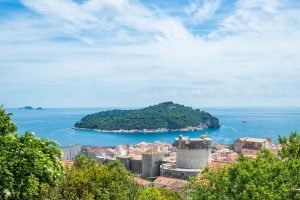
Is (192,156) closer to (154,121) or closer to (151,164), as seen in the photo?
(151,164)

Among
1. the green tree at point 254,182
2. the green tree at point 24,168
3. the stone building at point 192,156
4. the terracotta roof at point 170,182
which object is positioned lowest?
the terracotta roof at point 170,182

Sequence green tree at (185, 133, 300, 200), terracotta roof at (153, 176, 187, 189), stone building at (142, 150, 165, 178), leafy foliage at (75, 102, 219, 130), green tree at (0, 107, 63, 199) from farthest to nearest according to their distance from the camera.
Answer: leafy foliage at (75, 102, 219, 130)
stone building at (142, 150, 165, 178)
terracotta roof at (153, 176, 187, 189)
green tree at (185, 133, 300, 200)
green tree at (0, 107, 63, 199)

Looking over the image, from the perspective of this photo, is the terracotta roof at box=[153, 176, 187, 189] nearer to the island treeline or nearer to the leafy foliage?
the island treeline

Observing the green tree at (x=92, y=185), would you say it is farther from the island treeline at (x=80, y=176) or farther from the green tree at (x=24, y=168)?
the green tree at (x=24, y=168)

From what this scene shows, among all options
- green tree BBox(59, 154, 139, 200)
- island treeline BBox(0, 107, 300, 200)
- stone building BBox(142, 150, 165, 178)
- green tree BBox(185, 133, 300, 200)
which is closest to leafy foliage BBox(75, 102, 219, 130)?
stone building BBox(142, 150, 165, 178)

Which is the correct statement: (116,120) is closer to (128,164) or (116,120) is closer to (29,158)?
(128,164)

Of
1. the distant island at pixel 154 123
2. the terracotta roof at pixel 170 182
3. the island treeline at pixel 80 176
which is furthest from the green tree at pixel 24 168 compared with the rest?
the distant island at pixel 154 123

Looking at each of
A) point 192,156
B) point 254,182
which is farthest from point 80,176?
point 192,156

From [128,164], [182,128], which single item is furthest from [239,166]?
[182,128]
